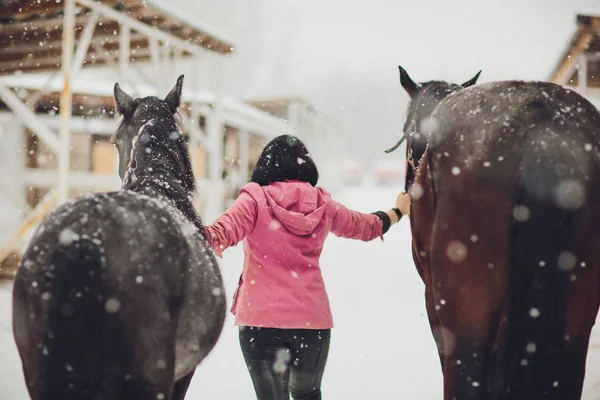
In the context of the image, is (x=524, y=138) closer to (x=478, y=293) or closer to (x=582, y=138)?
(x=582, y=138)

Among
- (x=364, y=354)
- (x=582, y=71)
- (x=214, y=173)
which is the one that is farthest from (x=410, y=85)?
(x=214, y=173)

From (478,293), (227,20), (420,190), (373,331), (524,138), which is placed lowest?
(373,331)

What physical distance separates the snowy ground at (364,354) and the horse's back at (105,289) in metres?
2.14

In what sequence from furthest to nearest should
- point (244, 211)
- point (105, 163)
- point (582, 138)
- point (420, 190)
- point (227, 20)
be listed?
point (227, 20)
point (105, 163)
point (244, 211)
point (420, 190)
point (582, 138)

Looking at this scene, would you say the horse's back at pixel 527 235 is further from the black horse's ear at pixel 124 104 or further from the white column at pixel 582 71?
the white column at pixel 582 71

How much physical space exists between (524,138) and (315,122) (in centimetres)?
2783

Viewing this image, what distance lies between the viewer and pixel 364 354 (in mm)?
4664

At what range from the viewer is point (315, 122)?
29.3 metres

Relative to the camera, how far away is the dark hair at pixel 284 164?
272 cm

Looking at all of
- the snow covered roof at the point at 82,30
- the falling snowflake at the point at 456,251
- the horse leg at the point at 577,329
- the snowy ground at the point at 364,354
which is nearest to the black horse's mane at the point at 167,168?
the falling snowflake at the point at 456,251

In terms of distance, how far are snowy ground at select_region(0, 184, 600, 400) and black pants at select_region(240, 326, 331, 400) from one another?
3.80ft

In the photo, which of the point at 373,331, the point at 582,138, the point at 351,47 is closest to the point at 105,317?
the point at 582,138

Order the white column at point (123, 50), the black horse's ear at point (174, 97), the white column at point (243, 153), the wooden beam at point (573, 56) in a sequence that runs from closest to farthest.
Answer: the black horse's ear at point (174, 97) → the wooden beam at point (573, 56) → the white column at point (123, 50) → the white column at point (243, 153)

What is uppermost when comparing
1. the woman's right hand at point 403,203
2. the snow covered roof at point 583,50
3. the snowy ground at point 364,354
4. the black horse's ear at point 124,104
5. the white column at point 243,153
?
the snow covered roof at point 583,50
